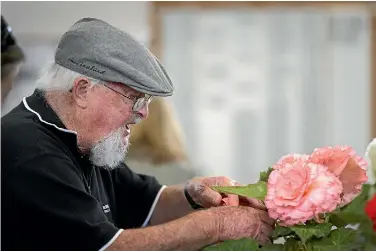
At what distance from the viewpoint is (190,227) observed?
1.04m

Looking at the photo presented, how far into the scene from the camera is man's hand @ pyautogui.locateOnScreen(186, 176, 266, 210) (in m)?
1.11

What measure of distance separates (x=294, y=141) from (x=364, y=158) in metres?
2.55

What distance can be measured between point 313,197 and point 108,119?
1.31ft

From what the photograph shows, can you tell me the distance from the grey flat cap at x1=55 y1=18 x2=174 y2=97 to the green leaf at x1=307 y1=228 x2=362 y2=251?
355 millimetres

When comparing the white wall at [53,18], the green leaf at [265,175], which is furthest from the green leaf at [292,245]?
the white wall at [53,18]

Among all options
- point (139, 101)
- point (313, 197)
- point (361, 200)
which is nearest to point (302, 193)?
point (313, 197)

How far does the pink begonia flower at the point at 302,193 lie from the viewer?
0.92 metres

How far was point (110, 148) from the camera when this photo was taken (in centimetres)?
116

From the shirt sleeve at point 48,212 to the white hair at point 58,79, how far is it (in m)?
0.16

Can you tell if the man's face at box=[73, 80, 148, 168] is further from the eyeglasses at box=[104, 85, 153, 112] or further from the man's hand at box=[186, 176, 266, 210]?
the man's hand at box=[186, 176, 266, 210]

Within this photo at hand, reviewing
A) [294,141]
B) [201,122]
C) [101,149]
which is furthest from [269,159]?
[101,149]

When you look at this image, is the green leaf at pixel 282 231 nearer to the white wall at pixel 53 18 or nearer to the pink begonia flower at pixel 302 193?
the pink begonia flower at pixel 302 193

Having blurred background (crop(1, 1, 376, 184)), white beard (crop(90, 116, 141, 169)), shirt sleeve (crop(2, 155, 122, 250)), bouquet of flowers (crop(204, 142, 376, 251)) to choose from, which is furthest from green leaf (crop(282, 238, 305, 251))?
blurred background (crop(1, 1, 376, 184))

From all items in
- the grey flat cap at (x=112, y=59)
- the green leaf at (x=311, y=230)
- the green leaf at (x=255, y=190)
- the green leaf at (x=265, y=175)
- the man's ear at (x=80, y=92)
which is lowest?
the green leaf at (x=311, y=230)
